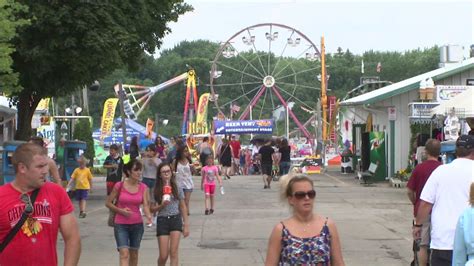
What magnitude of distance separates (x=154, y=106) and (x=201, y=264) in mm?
97462

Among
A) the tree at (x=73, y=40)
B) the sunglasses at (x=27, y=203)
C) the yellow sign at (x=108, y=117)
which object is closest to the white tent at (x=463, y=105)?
the tree at (x=73, y=40)

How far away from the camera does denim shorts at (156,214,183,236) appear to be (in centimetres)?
1106

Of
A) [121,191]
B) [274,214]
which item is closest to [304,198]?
[121,191]

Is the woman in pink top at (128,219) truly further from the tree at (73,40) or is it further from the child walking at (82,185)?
the tree at (73,40)

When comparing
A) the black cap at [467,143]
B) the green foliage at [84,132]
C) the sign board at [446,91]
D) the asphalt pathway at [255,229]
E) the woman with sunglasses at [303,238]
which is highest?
the sign board at [446,91]

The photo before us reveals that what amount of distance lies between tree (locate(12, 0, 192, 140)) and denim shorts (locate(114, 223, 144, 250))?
34.9 feet

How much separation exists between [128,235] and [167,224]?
0.56m

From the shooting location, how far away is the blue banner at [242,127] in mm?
48844

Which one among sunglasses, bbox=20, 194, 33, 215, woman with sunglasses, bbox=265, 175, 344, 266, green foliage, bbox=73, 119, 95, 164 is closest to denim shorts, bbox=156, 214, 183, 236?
sunglasses, bbox=20, 194, 33, 215

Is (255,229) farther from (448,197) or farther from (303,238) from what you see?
(303,238)

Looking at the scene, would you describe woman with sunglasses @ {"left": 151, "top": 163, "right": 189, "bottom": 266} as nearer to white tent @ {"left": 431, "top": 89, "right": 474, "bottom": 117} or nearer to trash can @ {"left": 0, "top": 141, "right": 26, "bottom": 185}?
white tent @ {"left": 431, "top": 89, "right": 474, "bottom": 117}

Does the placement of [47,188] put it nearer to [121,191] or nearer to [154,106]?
[121,191]

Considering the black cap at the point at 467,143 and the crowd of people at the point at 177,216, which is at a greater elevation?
the black cap at the point at 467,143

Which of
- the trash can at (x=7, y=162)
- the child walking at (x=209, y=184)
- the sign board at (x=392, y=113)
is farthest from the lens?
the sign board at (x=392, y=113)
